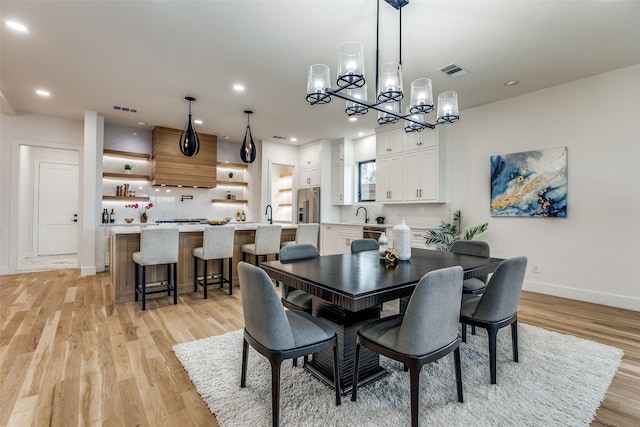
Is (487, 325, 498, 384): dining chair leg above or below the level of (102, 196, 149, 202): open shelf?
below

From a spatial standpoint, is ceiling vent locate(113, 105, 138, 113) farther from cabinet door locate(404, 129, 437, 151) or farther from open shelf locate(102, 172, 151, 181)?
cabinet door locate(404, 129, 437, 151)

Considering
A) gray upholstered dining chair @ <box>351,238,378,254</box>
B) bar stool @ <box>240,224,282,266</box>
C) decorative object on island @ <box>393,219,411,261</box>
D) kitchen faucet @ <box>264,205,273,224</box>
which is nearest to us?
decorative object on island @ <box>393,219,411,261</box>

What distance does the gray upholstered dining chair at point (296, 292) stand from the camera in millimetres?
2311

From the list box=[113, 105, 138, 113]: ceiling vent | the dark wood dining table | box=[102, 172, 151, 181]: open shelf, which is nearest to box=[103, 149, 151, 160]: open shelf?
box=[102, 172, 151, 181]: open shelf

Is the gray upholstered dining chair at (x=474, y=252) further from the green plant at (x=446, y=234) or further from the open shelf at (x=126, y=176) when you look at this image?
the open shelf at (x=126, y=176)

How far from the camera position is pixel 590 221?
380 cm

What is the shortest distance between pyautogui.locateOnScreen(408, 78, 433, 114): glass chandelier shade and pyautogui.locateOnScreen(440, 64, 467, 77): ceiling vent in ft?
3.87

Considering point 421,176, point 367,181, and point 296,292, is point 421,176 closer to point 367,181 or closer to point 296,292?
point 367,181

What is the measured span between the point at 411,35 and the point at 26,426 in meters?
3.97

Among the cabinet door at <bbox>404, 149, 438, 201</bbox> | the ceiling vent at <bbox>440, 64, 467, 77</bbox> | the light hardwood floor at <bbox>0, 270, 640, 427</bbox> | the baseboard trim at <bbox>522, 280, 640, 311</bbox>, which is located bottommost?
the light hardwood floor at <bbox>0, 270, 640, 427</bbox>

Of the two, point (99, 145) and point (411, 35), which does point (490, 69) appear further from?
point (99, 145)

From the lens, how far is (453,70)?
3600 millimetres

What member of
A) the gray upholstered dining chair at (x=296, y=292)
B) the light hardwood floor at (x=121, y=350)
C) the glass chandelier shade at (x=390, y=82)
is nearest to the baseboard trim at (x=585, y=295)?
the light hardwood floor at (x=121, y=350)

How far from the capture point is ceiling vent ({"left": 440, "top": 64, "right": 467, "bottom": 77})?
3506 millimetres
